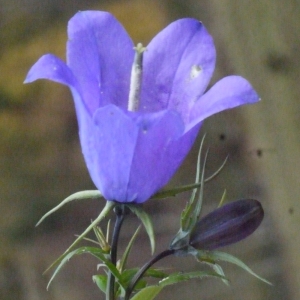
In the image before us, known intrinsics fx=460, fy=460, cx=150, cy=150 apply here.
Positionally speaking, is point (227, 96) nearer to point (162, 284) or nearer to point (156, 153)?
point (156, 153)

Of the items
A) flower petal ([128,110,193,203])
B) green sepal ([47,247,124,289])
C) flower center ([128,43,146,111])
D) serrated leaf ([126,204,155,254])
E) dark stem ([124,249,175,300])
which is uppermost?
flower center ([128,43,146,111])

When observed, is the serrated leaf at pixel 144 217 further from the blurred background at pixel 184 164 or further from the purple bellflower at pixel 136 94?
the blurred background at pixel 184 164

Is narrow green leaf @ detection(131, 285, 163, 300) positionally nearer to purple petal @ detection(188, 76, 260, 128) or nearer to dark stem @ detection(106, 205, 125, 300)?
dark stem @ detection(106, 205, 125, 300)

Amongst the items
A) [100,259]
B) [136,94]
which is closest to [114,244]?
[100,259]

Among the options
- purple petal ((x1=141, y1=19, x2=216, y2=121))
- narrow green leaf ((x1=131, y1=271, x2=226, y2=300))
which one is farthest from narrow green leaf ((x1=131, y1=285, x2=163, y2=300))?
purple petal ((x1=141, y1=19, x2=216, y2=121))

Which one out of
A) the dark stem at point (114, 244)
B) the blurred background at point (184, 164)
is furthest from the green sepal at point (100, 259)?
the blurred background at point (184, 164)
